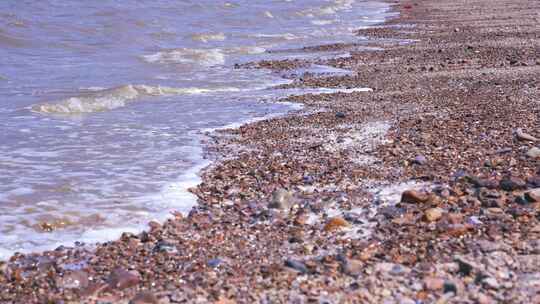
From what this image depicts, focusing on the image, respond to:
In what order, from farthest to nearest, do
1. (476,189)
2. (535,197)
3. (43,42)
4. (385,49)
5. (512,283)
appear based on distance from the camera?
(43,42), (385,49), (476,189), (535,197), (512,283)

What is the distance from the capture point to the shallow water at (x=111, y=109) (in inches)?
234

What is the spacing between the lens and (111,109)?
10.9 metres

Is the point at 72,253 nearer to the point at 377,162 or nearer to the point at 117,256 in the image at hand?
the point at 117,256

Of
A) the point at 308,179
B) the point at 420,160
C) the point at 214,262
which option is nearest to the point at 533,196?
the point at 420,160

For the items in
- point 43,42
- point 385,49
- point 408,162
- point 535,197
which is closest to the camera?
point 535,197

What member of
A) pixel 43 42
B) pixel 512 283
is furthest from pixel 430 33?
pixel 512 283

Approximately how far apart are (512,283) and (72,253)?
2714 millimetres

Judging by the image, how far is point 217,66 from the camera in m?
16.1

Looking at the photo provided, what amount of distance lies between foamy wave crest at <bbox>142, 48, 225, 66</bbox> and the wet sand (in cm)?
757

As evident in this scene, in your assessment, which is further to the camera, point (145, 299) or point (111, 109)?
point (111, 109)

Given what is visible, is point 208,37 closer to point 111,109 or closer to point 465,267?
point 111,109

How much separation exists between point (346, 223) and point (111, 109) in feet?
21.0

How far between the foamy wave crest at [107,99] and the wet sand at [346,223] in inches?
113

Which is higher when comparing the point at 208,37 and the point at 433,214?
the point at 208,37
